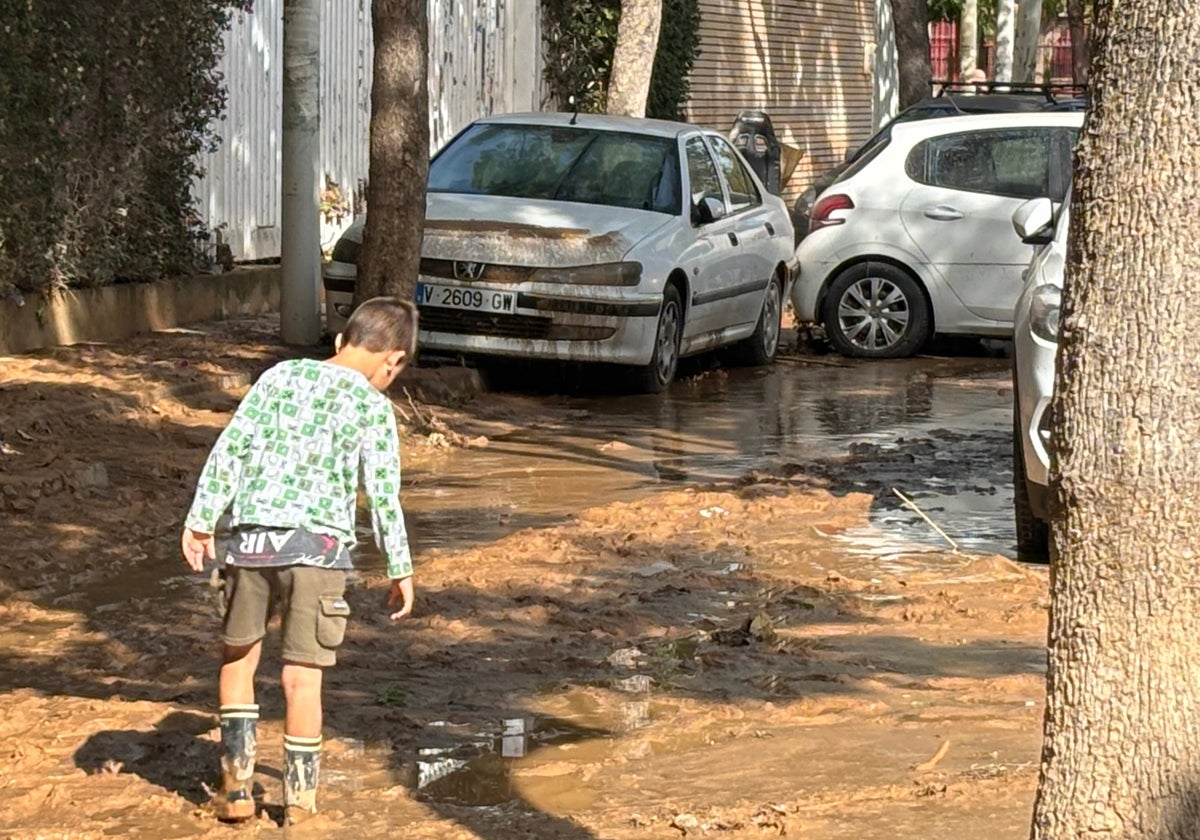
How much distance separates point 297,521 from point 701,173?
378 inches

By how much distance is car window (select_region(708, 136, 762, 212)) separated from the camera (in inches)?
595

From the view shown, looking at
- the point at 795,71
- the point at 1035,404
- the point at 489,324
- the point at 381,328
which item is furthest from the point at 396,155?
the point at 795,71

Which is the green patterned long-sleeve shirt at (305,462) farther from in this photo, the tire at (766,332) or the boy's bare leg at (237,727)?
the tire at (766,332)

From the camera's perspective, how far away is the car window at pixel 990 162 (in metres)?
15.4

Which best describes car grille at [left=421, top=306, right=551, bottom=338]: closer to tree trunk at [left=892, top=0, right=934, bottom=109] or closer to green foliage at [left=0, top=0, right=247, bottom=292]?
green foliage at [left=0, top=0, right=247, bottom=292]

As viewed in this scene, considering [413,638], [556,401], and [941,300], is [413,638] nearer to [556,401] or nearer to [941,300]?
[556,401]

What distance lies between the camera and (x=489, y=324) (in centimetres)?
1302

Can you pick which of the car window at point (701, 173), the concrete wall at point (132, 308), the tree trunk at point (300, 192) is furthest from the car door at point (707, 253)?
the concrete wall at point (132, 308)

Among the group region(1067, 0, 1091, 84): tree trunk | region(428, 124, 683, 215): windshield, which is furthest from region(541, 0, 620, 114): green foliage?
region(1067, 0, 1091, 84): tree trunk

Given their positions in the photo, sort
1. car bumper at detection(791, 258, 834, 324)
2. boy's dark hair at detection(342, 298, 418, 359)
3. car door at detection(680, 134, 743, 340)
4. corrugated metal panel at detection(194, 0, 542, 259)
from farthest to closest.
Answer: corrugated metal panel at detection(194, 0, 542, 259) → car bumper at detection(791, 258, 834, 324) → car door at detection(680, 134, 743, 340) → boy's dark hair at detection(342, 298, 418, 359)

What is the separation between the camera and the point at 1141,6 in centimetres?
360

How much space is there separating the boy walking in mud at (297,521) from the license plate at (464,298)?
298 inches

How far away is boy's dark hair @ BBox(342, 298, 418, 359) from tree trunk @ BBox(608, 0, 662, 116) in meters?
14.5

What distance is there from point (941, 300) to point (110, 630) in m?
9.39
